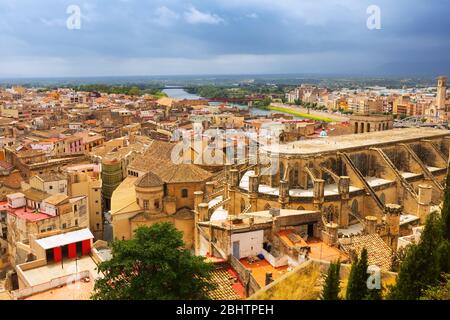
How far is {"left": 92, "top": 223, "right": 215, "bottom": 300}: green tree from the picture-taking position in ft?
55.1

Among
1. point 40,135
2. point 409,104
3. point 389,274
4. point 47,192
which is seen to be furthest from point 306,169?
point 409,104

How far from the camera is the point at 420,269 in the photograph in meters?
14.7

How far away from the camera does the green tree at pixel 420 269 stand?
47.3 ft

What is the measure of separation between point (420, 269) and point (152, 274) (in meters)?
→ 9.49

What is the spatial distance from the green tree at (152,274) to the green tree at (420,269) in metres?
7.08

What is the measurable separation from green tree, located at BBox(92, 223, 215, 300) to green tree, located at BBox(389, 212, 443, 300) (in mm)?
7077

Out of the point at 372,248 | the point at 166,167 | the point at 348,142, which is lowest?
the point at 372,248

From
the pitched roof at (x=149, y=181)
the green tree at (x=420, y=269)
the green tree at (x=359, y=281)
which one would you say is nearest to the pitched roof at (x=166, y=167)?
the pitched roof at (x=149, y=181)

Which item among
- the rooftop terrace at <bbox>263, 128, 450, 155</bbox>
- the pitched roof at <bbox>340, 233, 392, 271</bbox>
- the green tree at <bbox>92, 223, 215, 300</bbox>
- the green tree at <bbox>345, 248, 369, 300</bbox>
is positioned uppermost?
the rooftop terrace at <bbox>263, 128, 450, 155</bbox>

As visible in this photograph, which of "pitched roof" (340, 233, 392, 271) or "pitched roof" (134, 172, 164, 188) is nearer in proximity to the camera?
"pitched roof" (340, 233, 392, 271)

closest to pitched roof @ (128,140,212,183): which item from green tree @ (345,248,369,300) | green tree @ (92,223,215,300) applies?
green tree @ (92,223,215,300)

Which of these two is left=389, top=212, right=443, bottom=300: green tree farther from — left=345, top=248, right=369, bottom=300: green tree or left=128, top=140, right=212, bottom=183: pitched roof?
left=128, top=140, right=212, bottom=183: pitched roof

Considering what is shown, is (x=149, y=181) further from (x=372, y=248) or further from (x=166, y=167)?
(x=372, y=248)

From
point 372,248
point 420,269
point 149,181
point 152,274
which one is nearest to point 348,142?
point 372,248
